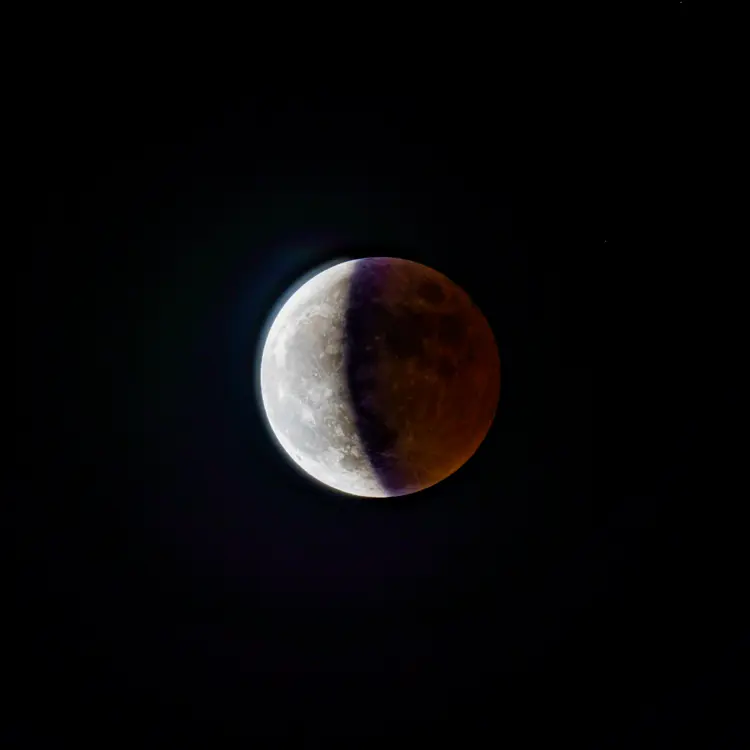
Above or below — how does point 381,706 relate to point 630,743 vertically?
above

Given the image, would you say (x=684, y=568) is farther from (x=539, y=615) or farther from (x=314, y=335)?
(x=314, y=335)

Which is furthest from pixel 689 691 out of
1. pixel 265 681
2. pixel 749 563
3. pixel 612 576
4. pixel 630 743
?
pixel 265 681

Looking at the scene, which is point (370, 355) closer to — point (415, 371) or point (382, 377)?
point (382, 377)

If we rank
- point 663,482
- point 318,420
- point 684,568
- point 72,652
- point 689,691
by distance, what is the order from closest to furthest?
point 689,691, point 318,420, point 684,568, point 663,482, point 72,652

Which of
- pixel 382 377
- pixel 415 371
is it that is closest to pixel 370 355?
pixel 382 377
